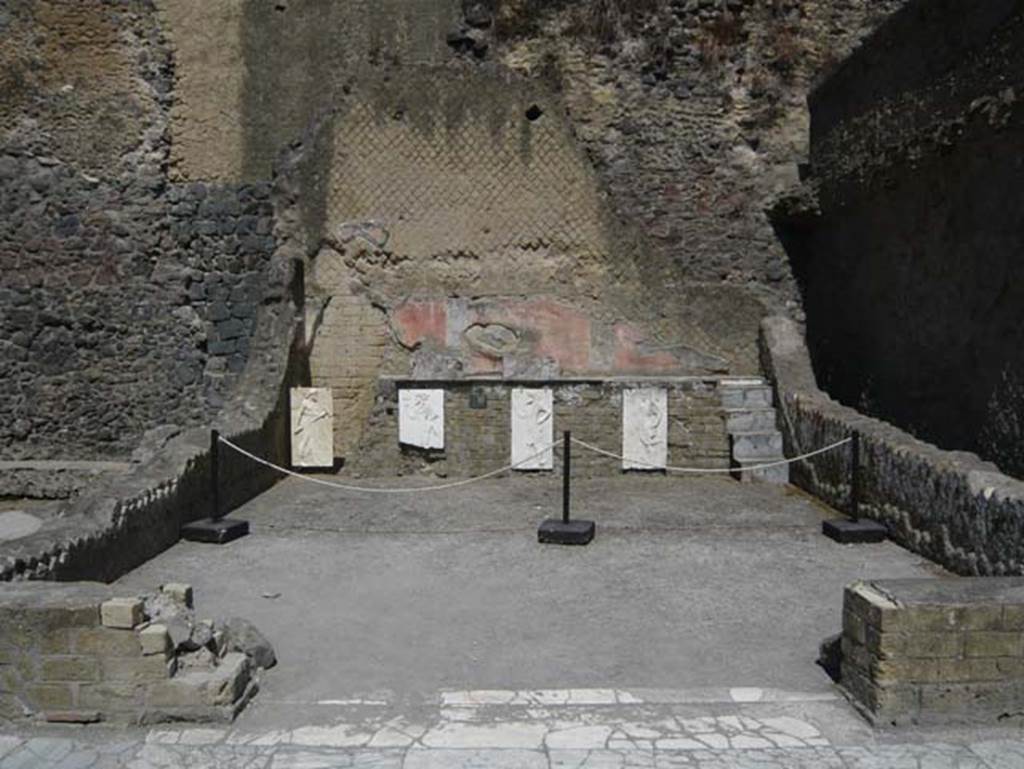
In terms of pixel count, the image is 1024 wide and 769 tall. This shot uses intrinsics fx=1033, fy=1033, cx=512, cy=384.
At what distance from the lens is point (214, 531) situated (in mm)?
7547

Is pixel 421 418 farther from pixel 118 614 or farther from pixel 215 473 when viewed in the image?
pixel 118 614

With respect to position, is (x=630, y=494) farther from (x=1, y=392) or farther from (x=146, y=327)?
(x=1, y=392)

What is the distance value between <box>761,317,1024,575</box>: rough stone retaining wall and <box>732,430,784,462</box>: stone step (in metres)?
0.12

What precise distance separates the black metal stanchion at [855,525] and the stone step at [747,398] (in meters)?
2.75

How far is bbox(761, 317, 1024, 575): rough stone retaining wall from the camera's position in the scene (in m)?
5.93

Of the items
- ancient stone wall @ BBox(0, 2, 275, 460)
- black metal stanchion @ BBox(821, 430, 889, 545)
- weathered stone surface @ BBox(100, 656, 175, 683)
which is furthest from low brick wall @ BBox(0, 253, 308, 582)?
black metal stanchion @ BBox(821, 430, 889, 545)

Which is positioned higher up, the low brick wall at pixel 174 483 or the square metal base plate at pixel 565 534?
the low brick wall at pixel 174 483

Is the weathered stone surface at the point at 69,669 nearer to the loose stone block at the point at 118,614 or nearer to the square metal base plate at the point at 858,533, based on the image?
the loose stone block at the point at 118,614

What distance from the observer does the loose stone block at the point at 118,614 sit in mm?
4152

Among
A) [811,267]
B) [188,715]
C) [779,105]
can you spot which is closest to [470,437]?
[811,267]

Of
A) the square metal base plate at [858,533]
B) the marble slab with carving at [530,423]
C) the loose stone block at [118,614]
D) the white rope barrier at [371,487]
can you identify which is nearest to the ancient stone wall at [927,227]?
the square metal base plate at [858,533]

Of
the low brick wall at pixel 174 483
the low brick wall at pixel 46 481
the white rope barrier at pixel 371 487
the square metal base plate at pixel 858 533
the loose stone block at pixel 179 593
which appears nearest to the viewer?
the loose stone block at pixel 179 593

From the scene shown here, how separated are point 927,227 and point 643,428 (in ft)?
11.2

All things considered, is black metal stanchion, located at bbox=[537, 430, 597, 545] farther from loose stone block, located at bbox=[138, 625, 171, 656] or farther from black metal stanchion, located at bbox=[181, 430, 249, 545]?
loose stone block, located at bbox=[138, 625, 171, 656]
